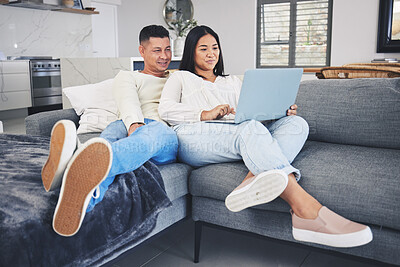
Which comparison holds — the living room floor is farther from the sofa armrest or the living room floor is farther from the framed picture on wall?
the framed picture on wall

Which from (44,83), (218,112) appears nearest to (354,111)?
(218,112)

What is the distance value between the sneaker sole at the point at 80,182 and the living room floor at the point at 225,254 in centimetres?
51

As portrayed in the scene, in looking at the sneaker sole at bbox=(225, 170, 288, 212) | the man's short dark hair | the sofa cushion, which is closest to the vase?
the man's short dark hair

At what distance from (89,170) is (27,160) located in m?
0.58

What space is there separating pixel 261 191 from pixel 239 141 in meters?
0.28

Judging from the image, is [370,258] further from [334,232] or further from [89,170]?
[89,170]

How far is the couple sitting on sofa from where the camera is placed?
1136 mm

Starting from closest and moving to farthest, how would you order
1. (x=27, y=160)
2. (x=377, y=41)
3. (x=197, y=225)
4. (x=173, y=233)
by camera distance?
(x=27, y=160) → (x=197, y=225) → (x=173, y=233) → (x=377, y=41)

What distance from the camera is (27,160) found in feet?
5.13

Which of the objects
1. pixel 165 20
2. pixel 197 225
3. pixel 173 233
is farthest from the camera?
pixel 165 20

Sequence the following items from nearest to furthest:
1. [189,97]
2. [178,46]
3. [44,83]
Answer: [189,97], [178,46], [44,83]

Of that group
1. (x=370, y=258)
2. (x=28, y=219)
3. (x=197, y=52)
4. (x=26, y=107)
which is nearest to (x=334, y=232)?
(x=370, y=258)

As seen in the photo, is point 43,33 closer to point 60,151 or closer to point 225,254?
point 225,254

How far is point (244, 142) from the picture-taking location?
59.0 inches
